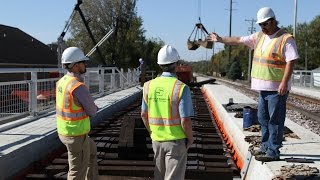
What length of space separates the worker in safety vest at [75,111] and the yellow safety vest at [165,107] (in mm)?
954

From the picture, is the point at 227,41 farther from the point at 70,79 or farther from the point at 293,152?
the point at 70,79

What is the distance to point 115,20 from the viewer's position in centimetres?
5838

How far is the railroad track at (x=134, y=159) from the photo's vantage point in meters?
6.79

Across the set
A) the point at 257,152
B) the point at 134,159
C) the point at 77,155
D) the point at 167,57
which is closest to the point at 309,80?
the point at 134,159

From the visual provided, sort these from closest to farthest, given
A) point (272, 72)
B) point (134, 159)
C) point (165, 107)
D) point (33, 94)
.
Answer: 1. point (165, 107)
2. point (272, 72)
3. point (134, 159)
4. point (33, 94)

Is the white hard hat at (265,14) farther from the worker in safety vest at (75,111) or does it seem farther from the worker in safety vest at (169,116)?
the worker in safety vest at (75,111)

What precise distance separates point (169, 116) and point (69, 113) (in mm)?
1413

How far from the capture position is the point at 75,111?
539 cm

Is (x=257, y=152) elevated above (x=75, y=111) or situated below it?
below

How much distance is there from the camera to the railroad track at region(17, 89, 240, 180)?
679cm

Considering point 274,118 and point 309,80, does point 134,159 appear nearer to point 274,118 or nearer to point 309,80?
point 274,118

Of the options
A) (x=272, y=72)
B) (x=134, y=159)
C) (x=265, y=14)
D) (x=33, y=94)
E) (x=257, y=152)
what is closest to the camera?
(x=265, y=14)

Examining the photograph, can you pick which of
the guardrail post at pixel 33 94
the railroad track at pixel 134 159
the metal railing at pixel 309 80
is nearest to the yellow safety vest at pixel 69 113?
the railroad track at pixel 134 159

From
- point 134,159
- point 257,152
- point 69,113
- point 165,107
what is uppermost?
point 165,107
